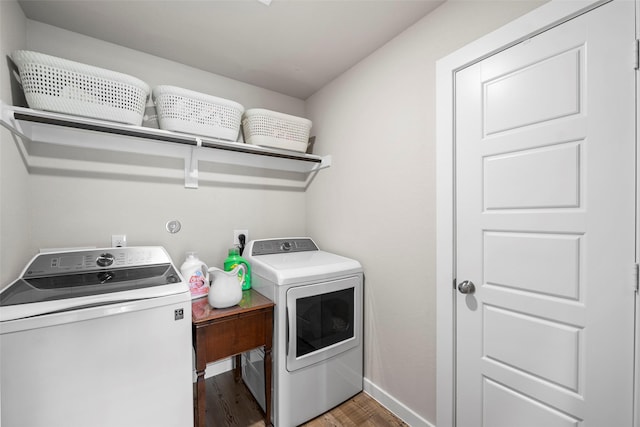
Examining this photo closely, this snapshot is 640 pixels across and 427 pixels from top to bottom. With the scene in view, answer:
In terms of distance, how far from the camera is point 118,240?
1678 millimetres

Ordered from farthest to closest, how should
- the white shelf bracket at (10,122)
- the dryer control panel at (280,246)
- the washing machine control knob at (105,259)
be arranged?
the dryer control panel at (280,246) → the washing machine control knob at (105,259) → the white shelf bracket at (10,122)

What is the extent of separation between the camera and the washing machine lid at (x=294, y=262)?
1567 mm

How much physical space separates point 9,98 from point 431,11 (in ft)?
7.31

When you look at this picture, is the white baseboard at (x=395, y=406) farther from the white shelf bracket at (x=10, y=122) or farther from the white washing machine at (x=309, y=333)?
the white shelf bracket at (x=10, y=122)

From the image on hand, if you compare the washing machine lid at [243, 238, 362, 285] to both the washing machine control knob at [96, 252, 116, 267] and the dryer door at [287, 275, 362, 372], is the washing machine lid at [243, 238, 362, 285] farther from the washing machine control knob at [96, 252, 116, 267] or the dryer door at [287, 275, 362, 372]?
the washing machine control knob at [96, 252, 116, 267]

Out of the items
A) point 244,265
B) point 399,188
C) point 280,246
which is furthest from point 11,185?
point 399,188

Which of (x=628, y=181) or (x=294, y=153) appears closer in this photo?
(x=628, y=181)

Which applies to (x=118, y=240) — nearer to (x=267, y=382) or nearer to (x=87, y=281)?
(x=87, y=281)

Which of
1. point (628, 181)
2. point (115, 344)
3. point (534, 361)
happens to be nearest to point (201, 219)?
point (115, 344)

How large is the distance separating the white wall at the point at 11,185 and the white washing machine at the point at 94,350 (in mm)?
100

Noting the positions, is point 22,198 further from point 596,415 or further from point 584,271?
point 596,415

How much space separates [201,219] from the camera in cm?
199

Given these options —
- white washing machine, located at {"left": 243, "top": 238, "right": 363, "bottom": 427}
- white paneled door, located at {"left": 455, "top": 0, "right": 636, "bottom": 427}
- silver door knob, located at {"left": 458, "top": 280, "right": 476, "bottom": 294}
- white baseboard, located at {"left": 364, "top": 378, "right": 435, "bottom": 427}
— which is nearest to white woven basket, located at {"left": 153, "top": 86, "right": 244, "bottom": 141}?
white washing machine, located at {"left": 243, "top": 238, "right": 363, "bottom": 427}

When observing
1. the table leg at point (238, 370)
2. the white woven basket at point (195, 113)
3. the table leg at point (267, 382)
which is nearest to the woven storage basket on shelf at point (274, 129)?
the white woven basket at point (195, 113)
